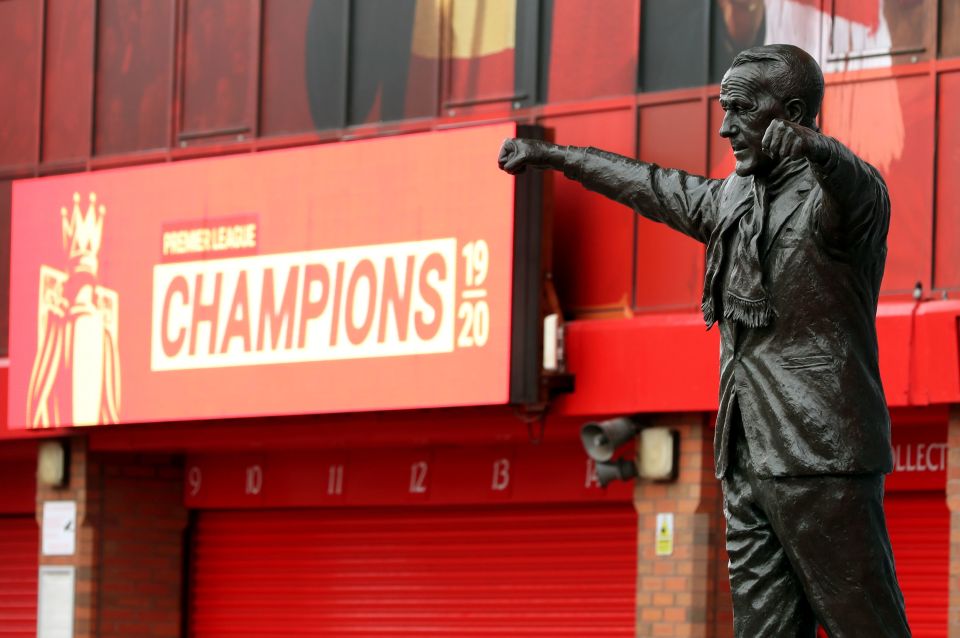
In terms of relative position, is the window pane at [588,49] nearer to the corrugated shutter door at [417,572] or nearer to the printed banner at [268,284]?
the printed banner at [268,284]

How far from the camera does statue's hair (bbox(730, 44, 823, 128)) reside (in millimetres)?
5137

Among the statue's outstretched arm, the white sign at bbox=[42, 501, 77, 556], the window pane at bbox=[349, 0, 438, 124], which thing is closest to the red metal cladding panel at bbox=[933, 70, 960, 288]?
the window pane at bbox=[349, 0, 438, 124]

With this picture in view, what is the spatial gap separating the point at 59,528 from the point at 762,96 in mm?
13685

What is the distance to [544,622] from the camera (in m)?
16.1

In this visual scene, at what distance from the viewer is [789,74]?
5.14m

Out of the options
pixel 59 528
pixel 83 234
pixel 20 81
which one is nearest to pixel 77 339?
pixel 83 234

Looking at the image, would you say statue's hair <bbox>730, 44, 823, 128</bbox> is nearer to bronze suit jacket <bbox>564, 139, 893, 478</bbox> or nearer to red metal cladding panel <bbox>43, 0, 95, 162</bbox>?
bronze suit jacket <bbox>564, 139, 893, 478</bbox>

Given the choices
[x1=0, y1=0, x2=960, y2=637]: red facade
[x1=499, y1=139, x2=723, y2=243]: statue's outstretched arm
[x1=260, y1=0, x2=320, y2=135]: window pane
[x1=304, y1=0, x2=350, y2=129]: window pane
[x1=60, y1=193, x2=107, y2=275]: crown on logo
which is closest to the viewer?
[x1=499, y1=139, x2=723, y2=243]: statue's outstretched arm

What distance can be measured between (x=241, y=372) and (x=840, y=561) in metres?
11.6

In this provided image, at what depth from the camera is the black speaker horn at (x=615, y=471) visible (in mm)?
14750

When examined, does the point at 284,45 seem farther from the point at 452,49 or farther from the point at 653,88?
the point at 653,88

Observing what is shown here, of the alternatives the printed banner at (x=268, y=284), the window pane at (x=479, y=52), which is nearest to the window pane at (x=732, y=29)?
the printed banner at (x=268, y=284)

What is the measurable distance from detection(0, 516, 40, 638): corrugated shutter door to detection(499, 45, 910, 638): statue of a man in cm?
1444

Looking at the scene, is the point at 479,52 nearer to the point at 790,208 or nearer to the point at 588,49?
the point at 588,49
